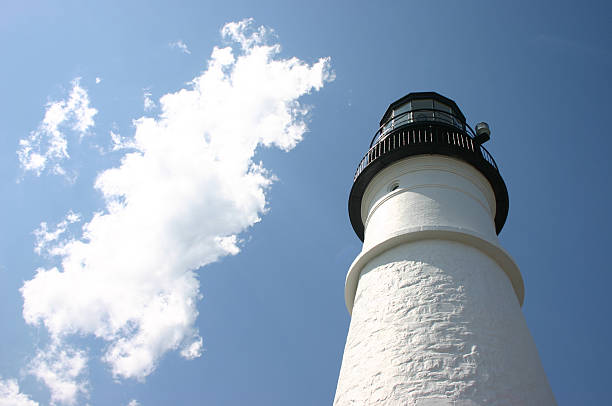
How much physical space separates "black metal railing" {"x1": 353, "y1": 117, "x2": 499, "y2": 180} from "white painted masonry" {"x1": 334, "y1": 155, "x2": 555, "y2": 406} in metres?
0.71

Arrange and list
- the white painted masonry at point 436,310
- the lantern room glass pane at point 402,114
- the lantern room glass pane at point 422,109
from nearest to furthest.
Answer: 1. the white painted masonry at point 436,310
2. the lantern room glass pane at point 422,109
3. the lantern room glass pane at point 402,114

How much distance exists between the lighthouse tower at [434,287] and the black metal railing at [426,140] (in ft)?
0.11

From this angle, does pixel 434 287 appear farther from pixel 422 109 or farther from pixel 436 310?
pixel 422 109

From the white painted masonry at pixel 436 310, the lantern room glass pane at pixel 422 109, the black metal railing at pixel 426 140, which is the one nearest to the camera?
the white painted masonry at pixel 436 310

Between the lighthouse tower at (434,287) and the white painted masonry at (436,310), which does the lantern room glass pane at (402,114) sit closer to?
the lighthouse tower at (434,287)

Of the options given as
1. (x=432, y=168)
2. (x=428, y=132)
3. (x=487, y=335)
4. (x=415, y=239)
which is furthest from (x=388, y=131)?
(x=487, y=335)

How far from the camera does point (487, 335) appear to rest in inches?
263

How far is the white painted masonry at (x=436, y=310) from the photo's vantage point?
6.11 meters

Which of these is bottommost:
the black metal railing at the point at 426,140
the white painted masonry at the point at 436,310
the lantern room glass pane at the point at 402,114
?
the white painted masonry at the point at 436,310

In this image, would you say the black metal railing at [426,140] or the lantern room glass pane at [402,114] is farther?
the lantern room glass pane at [402,114]

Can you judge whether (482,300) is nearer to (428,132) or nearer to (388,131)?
(428,132)

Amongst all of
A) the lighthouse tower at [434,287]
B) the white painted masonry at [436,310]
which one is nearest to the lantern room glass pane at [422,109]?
the lighthouse tower at [434,287]

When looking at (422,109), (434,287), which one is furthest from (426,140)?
(434,287)

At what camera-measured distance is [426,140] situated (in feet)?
35.3
